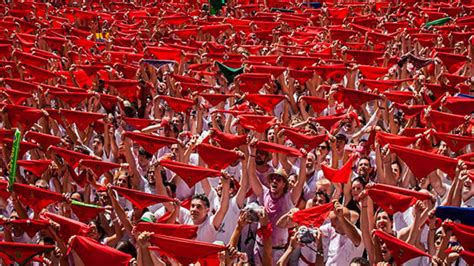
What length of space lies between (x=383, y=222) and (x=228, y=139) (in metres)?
2.80

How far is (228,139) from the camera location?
970 cm

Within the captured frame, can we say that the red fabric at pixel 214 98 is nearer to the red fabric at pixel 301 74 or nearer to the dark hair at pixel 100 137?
the red fabric at pixel 301 74

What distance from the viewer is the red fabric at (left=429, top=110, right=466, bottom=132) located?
982cm

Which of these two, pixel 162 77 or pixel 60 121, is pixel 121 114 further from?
pixel 162 77

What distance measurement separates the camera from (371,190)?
24.5 ft

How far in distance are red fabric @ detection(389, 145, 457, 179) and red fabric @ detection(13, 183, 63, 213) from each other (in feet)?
10.6

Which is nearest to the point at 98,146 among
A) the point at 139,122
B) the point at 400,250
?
the point at 139,122

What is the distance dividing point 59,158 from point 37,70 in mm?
3431

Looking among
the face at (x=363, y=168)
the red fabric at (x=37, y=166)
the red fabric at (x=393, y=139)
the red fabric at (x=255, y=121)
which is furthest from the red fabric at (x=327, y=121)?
the red fabric at (x=37, y=166)

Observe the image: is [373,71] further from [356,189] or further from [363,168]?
[356,189]

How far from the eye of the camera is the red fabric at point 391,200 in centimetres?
743

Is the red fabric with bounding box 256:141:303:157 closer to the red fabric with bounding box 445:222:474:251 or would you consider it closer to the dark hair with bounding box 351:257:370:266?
the dark hair with bounding box 351:257:370:266

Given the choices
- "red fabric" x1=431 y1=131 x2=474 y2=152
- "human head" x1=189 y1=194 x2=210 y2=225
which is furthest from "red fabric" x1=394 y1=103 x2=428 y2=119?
"human head" x1=189 y1=194 x2=210 y2=225

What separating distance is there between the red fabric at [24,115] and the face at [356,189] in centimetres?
423
